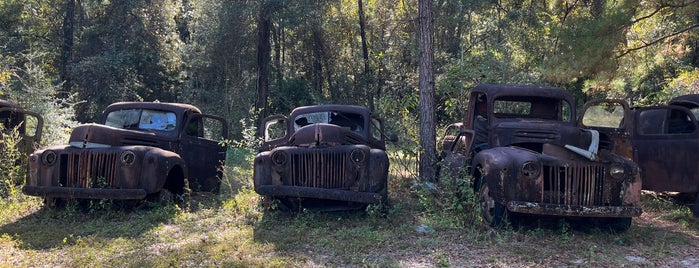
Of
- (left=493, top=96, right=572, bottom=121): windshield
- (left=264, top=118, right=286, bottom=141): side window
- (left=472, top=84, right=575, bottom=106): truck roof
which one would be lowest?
(left=264, top=118, right=286, bottom=141): side window

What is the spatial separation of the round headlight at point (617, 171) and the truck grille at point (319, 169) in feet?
10.4

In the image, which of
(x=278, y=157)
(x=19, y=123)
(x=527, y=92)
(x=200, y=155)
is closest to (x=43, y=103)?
(x=19, y=123)

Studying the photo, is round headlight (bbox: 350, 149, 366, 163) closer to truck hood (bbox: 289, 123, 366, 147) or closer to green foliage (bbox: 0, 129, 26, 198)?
truck hood (bbox: 289, 123, 366, 147)

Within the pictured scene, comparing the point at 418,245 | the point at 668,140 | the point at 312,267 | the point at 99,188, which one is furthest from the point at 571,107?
the point at 99,188

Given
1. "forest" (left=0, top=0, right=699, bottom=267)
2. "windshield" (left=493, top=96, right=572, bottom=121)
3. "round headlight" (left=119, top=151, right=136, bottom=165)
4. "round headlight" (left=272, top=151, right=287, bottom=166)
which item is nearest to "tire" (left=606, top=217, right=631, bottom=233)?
"forest" (left=0, top=0, right=699, bottom=267)

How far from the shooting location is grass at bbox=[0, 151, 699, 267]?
5.25 metres

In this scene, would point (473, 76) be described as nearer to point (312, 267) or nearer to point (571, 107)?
point (571, 107)

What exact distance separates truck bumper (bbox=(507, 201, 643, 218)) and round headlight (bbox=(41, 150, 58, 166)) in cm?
595

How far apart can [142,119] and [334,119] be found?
10.8 ft

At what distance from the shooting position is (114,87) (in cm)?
2167

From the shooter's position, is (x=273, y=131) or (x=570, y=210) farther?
(x=273, y=131)

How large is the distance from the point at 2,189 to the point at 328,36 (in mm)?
17049

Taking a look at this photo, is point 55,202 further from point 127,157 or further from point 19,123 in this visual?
point 19,123

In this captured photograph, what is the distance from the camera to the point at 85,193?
691 cm
